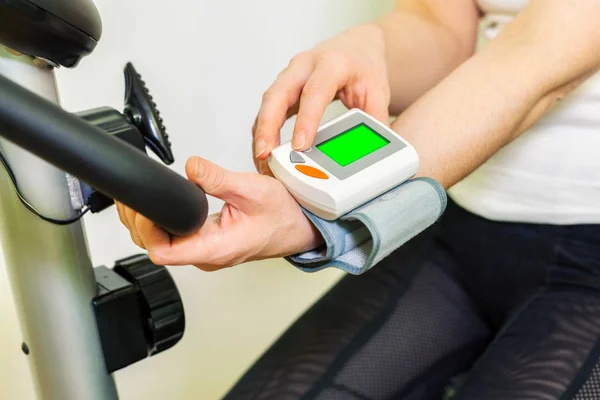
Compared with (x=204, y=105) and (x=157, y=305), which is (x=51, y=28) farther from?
(x=204, y=105)

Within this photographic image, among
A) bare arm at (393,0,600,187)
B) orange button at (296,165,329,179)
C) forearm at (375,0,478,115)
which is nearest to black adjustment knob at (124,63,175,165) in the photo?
orange button at (296,165,329,179)

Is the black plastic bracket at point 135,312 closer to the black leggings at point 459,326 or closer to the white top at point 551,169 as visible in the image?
the black leggings at point 459,326

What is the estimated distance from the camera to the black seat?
34cm

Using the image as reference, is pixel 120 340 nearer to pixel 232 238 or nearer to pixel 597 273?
pixel 232 238

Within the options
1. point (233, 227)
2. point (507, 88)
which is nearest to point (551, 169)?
point (507, 88)

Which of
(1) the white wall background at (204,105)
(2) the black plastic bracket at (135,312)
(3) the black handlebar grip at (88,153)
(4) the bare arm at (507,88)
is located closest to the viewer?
(3) the black handlebar grip at (88,153)

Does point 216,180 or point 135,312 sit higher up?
point 216,180

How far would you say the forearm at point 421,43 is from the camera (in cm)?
78

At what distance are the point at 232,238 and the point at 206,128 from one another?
519 mm

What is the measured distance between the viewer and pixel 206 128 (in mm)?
916

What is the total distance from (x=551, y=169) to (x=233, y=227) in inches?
17.9

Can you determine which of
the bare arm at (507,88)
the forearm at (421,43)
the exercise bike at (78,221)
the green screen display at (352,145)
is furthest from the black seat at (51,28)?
the forearm at (421,43)

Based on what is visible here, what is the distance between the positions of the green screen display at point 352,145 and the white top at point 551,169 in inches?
11.1

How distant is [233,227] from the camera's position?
43 centimetres
